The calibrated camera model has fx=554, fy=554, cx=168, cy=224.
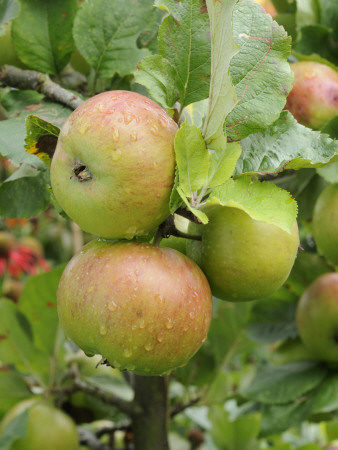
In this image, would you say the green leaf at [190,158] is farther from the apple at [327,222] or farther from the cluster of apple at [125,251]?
the apple at [327,222]

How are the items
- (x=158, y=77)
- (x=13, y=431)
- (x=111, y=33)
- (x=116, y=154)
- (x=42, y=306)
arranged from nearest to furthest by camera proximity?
1. (x=116, y=154)
2. (x=158, y=77)
3. (x=111, y=33)
4. (x=13, y=431)
5. (x=42, y=306)

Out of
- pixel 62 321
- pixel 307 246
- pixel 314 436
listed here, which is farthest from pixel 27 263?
pixel 62 321

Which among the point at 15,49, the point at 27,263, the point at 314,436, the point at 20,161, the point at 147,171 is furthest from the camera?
the point at 27,263

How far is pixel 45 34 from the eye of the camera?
0.90 m

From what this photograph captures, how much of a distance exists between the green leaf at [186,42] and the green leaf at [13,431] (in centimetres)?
77

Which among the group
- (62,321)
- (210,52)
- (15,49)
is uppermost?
(210,52)

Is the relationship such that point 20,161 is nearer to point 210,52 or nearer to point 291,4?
point 210,52

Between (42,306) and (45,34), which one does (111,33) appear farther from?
(42,306)

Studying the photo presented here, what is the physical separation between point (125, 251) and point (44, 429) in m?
0.72

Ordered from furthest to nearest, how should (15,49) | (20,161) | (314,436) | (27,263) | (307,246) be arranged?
1. (27,263)
2. (314,436)
3. (307,246)
4. (15,49)
5. (20,161)

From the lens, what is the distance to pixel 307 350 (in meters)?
1.24

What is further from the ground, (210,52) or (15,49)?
(210,52)

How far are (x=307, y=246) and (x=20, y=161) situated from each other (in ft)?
2.81

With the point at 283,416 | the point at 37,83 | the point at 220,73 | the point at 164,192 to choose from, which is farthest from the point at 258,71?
the point at 283,416
